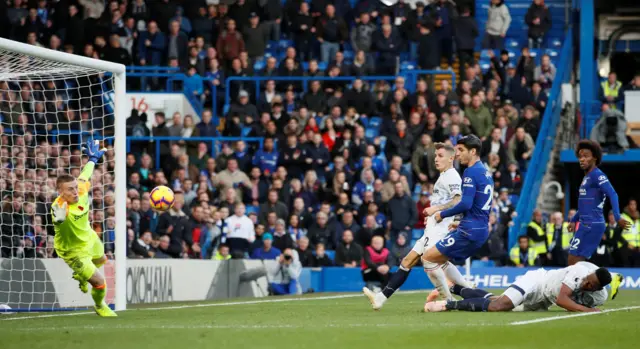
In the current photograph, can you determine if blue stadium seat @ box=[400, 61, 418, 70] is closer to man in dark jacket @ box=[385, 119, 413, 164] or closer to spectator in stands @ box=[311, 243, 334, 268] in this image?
man in dark jacket @ box=[385, 119, 413, 164]

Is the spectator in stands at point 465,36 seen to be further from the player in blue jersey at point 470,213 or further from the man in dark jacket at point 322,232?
the player in blue jersey at point 470,213

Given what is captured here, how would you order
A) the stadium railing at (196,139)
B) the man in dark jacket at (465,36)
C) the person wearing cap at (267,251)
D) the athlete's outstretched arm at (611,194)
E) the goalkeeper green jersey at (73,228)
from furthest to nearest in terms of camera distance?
the man in dark jacket at (465,36)
the stadium railing at (196,139)
the person wearing cap at (267,251)
the athlete's outstretched arm at (611,194)
the goalkeeper green jersey at (73,228)

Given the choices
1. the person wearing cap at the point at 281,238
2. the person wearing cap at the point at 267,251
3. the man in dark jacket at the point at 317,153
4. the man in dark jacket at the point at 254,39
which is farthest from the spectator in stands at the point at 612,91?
the person wearing cap at the point at 267,251

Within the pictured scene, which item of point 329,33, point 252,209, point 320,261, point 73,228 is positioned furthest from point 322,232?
point 73,228

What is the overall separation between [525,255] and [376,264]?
9.95 ft

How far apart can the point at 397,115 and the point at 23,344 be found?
1574cm

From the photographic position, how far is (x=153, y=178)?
75.7 feet

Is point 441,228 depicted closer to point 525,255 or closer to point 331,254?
point 331,254

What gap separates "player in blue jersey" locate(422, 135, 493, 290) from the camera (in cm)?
1231

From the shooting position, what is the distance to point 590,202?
45.3 ft

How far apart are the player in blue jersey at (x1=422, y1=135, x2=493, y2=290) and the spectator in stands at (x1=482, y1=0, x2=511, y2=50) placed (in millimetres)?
15327

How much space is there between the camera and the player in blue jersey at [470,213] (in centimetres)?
1231

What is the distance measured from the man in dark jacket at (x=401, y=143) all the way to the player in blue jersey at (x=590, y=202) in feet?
32.4

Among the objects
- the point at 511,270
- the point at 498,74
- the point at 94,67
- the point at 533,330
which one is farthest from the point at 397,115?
the point at 533,330
